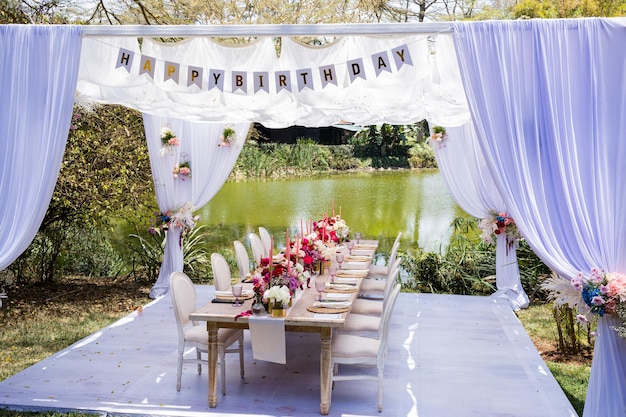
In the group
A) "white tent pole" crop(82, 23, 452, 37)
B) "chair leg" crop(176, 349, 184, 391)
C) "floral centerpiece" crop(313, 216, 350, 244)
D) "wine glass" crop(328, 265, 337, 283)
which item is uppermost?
A: "white tent pole" crop(82, 23, 452, 37)

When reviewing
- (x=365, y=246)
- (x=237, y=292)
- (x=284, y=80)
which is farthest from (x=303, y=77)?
(x=365, y=246)

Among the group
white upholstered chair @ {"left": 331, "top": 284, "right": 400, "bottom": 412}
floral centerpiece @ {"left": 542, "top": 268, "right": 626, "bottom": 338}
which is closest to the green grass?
floral centerpiece @ {"left": 542, "top": 268, "right": 626, "bottom": 338}

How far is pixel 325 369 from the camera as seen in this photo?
4.89 meters

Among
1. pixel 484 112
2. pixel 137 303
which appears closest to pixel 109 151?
pixel 137 303

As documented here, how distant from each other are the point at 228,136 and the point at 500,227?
348cm

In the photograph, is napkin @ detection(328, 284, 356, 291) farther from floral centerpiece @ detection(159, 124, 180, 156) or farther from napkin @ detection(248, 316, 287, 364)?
floral centerpiece @ detection(159, 124, 180, 156)

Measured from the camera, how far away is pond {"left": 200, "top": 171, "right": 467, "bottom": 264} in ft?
42.6

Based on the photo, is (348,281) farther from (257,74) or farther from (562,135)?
(562,135)

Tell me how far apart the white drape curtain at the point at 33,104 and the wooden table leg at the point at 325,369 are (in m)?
2.20

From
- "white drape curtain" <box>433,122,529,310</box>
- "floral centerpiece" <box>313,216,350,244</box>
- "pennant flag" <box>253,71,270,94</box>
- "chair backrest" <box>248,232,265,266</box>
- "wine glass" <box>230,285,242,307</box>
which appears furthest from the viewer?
"white drape curtain" <box>433,122,529,310</box>

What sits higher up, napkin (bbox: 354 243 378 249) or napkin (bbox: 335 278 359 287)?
napkin (bbox: 354 243 378 249)

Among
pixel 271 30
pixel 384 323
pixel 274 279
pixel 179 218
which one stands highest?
pixel 271 30

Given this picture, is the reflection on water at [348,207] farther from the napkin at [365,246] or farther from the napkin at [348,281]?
the napkin at [348,281]

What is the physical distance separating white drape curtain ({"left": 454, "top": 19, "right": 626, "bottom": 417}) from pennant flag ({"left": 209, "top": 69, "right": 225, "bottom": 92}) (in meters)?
2.14
